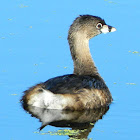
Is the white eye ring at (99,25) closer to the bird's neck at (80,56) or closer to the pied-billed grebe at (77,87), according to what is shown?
the pied-billed grebe at (77,87)

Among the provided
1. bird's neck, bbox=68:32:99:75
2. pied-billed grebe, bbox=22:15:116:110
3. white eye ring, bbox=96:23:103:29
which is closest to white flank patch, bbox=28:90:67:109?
pied-billed grebe, bbox=22:15:116:110

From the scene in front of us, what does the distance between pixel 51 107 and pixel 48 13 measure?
5180 mm

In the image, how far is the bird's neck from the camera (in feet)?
41.5

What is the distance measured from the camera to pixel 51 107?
1130cm

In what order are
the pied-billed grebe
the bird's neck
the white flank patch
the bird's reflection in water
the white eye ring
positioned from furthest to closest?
the white eye ring
the bird's neck
the pied-billed grebe
the white flank patch
the bird's reflection in water

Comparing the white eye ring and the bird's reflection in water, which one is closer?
the bird's reflection in water

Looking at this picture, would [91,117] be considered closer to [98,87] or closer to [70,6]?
[98,87]

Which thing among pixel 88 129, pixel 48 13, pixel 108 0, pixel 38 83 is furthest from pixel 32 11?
pixel 88 129

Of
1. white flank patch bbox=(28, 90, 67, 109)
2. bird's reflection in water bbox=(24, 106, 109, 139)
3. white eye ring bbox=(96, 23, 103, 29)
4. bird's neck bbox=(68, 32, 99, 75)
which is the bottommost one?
bird's reflection in water bbox=(24, 106, 109, 139)

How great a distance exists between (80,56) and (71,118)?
1.84m

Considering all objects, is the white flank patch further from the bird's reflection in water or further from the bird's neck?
the bird's neck

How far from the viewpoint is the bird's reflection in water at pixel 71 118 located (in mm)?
10656

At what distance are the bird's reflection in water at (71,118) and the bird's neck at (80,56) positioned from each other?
1.13m

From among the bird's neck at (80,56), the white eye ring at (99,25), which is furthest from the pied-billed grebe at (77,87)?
the white eye ring at (99,25)
